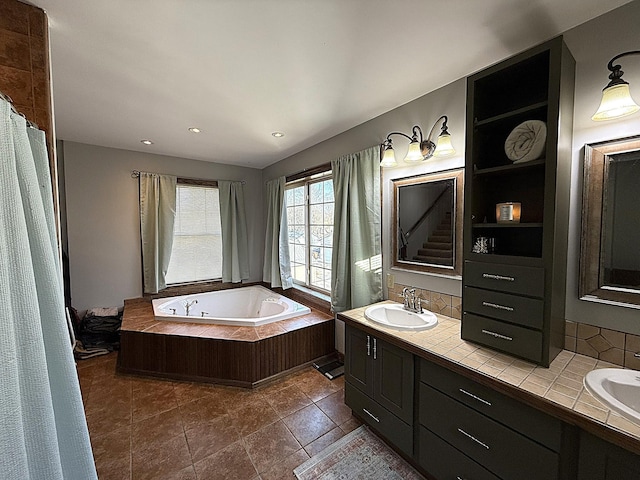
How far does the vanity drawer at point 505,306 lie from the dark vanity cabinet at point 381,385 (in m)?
0.47

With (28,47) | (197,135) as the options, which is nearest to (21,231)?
(28,47)

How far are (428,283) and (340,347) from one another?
136cm

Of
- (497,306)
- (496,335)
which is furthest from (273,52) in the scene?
(496,335)

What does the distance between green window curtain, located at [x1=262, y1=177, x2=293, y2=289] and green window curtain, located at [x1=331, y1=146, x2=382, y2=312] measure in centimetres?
116

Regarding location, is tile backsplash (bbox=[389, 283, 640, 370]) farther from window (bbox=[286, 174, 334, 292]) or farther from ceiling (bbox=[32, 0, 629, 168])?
window (bbox=[286, 174, 334, 292])

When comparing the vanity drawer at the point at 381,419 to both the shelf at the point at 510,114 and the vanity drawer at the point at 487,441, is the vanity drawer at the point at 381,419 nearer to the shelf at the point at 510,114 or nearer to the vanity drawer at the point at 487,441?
the vanity drawer at the point at 487,441

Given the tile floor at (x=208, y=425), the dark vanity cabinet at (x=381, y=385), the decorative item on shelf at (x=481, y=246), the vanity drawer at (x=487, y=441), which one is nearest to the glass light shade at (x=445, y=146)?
the decorative item on shelf at (x=481, y=246)

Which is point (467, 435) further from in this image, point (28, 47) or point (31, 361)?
point (28, 47)

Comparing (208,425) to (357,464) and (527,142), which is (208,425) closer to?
(357,464)

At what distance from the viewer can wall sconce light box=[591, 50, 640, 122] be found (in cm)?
111

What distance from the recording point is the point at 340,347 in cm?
292

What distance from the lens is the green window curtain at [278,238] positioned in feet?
12.3

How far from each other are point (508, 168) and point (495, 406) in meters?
1.17

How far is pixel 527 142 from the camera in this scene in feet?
4.47
